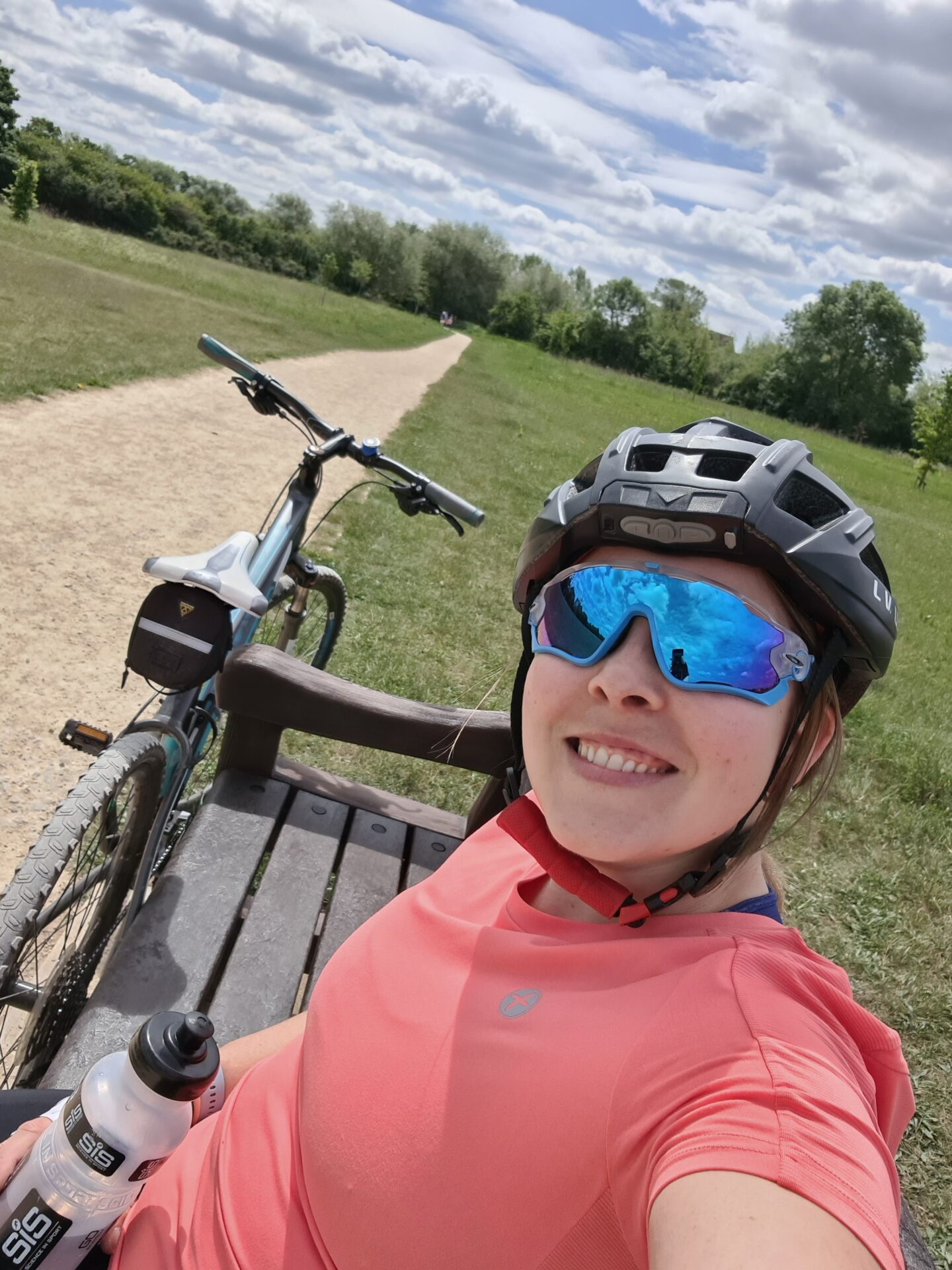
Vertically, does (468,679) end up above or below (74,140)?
below

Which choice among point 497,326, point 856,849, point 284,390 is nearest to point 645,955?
point 284,390

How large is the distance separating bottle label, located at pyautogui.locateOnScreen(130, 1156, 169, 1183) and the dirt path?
6.99 ft

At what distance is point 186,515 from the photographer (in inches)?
303

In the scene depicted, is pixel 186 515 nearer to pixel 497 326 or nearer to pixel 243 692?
pixel 243 692

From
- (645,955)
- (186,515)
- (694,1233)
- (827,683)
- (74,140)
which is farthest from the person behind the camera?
(74,140)

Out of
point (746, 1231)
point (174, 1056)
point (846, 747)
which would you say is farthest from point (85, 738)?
point (846, 747)

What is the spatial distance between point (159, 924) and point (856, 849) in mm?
3956

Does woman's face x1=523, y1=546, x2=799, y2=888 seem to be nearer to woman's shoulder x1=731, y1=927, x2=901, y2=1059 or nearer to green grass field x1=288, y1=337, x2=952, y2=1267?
woman's shoulder x1=731, y1=927, x2=901, y2=1059

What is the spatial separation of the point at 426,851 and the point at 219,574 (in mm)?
1067

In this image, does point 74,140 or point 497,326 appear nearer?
point 74,140

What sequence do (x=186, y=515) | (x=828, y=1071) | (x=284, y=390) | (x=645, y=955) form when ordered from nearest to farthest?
(x=828, y=1071), (x=645, y=955), (x=284, y=390), (x=186, y=515)

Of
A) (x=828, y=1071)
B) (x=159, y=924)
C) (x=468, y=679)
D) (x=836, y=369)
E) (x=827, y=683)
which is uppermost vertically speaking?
(x=836, y=369)

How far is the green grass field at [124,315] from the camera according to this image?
11180 millimetres

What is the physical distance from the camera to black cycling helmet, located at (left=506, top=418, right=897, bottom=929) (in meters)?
1.39
